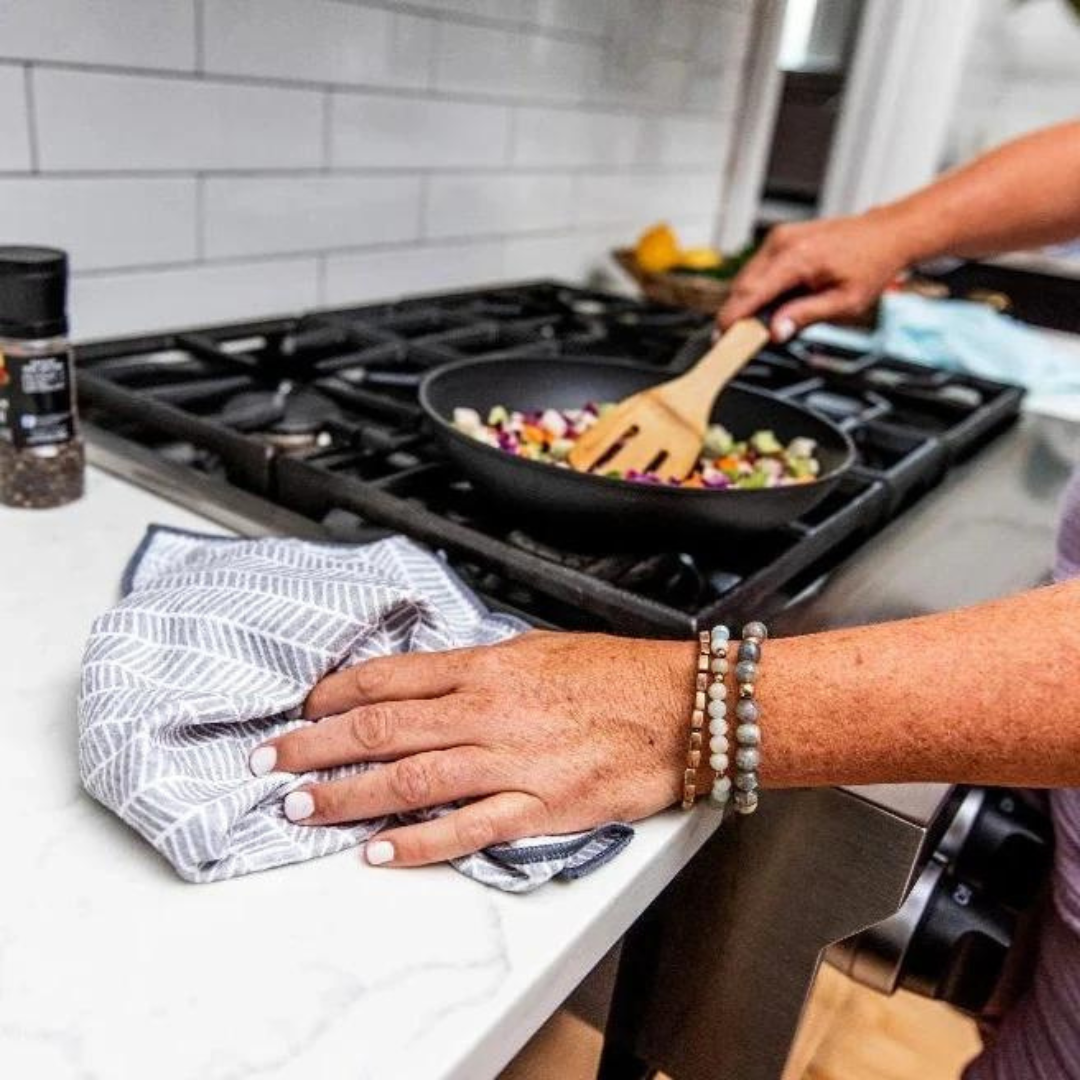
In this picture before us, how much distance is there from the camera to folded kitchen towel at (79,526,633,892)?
468mm

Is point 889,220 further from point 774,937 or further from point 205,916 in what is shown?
point 205,916

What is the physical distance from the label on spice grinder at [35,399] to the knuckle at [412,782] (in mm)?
413

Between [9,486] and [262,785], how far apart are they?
15.9 inches

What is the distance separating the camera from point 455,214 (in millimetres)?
1394

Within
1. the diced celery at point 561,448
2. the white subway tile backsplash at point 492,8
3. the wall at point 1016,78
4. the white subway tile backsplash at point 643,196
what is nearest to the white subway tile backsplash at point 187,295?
the white subway tile backsplash at point 492,8

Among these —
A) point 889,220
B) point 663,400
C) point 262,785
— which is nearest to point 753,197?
point 889,220

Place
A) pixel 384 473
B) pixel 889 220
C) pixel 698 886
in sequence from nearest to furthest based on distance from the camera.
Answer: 1. pixel 698 886
2. pixel 384 473
3. pixel 889 220

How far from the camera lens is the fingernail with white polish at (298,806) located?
0.49 meters

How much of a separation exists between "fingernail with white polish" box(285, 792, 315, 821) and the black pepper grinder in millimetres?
398

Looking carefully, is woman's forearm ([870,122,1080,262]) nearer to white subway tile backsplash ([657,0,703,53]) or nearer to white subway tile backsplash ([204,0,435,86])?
white subway tile backsplash ([204,0,435,86])

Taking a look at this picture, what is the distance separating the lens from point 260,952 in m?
0.43

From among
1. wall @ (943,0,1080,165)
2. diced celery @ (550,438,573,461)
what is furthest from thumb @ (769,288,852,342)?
wall @ (943,0,1080,165)

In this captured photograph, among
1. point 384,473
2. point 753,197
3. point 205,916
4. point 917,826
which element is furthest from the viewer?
point 753,197

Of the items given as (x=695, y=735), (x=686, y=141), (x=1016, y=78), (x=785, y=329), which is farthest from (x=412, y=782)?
(x=1016, y=78)
